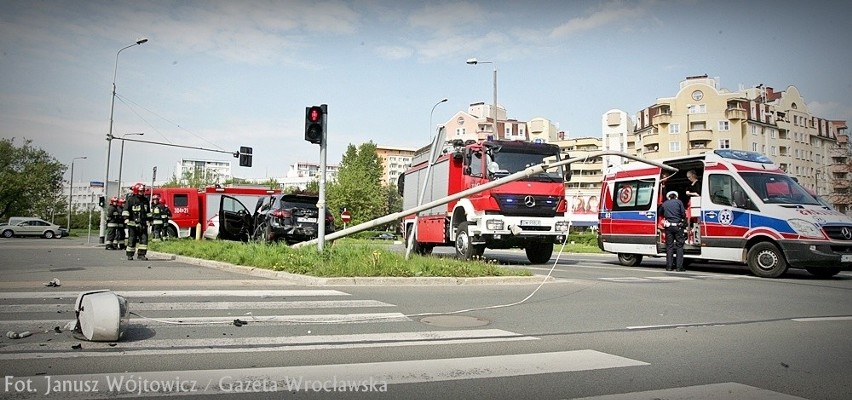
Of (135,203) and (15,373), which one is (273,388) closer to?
(15,373)

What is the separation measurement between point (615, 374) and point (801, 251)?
966cm

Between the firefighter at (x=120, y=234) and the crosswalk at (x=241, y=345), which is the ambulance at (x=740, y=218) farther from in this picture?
the firefighter at (x=120, y=234)

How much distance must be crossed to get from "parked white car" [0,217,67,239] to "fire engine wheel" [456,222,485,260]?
1583 inches

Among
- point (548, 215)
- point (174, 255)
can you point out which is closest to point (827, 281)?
point (548, 215)

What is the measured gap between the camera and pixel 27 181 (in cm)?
5662

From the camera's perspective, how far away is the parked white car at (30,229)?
43.6 m

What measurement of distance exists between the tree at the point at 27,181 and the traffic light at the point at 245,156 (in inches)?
1348

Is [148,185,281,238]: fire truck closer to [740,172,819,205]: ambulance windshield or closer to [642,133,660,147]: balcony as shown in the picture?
[740,172,819,205]: ambulance windshield

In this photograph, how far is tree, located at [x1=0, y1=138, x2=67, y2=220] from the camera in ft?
183

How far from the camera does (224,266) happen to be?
12.6m

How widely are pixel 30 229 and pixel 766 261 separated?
4934 cm

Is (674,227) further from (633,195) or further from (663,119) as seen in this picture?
(663,119)

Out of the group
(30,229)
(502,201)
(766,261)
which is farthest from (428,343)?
→ (30,229)

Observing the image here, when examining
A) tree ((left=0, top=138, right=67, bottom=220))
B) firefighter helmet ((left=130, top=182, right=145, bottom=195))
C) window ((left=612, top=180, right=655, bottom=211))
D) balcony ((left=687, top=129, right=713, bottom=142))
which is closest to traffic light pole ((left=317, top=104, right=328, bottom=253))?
firefighter helmet ((left=130, top=182, right=145, bottom=195))
